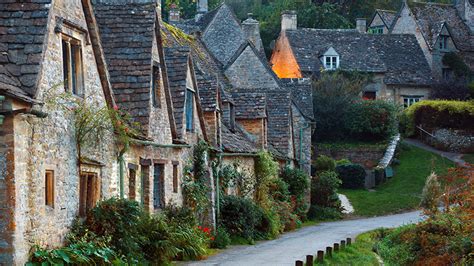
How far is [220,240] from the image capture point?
98.0ft

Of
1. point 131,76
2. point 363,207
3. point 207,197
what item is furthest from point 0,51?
point 363,207

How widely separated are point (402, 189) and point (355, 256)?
104 feet

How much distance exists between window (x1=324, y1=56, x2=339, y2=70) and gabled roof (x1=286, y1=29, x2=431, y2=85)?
46 centimetres

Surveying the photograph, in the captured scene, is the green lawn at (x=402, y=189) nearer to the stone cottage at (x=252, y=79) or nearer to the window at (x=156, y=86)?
the stone cottage at (x=252, y=79)

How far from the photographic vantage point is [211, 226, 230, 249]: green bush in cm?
2966

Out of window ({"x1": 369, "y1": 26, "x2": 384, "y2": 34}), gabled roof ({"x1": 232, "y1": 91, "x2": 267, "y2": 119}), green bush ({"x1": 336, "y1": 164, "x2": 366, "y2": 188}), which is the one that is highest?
window ({"x1": 369, "y1": 26, "x2": 384, "y2": 34})

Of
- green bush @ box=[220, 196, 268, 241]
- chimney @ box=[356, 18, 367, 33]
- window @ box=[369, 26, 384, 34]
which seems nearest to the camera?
green bush @ box=[220, 196, 268, 241]

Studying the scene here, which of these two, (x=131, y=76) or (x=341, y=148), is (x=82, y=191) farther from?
(x=341, y=148)

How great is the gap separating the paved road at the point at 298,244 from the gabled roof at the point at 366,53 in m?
32.6

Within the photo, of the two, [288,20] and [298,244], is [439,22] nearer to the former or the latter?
[288,20]

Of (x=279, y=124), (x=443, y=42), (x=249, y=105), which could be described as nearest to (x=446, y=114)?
(x=443, y=42)

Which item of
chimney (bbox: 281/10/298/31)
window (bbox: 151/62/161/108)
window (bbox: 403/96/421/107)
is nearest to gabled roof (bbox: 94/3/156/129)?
window (bbox: 151/62/161/108)

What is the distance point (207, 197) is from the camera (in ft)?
103

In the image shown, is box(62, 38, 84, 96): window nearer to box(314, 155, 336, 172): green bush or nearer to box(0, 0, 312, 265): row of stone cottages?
box(0, 0, 312, 265): row of stone cottages
